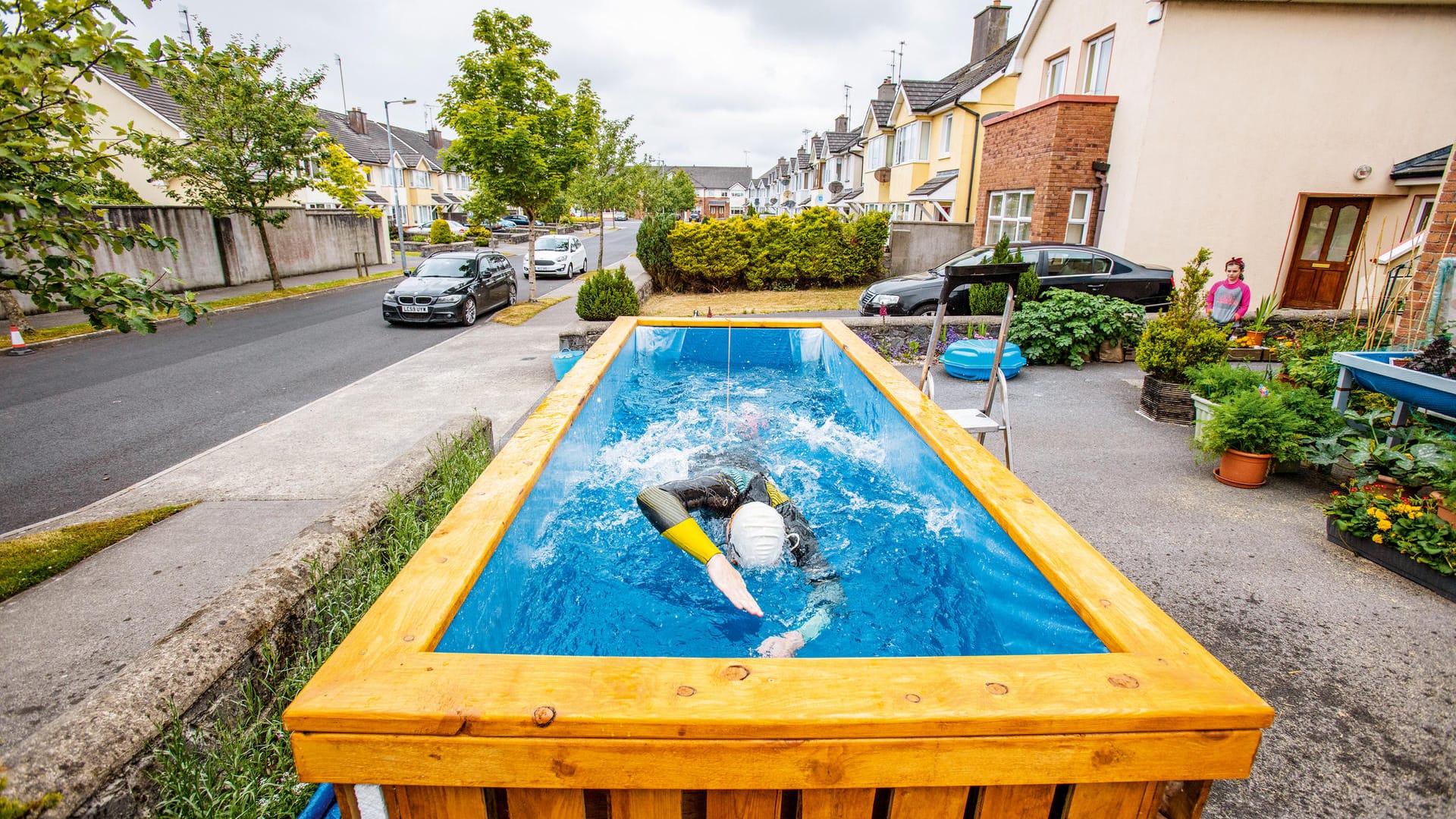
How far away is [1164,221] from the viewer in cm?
1252

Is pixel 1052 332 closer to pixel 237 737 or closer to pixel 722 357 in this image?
pixel 722 357

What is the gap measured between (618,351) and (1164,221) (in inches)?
461

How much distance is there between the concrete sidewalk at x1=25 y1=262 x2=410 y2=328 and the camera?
1322 cm

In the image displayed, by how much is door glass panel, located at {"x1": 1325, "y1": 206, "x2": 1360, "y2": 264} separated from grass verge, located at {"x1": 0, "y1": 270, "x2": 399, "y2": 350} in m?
18.1

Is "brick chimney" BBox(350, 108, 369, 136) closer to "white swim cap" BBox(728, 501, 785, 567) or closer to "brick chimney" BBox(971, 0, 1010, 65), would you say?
"brick chimney" BBox(971, 0, 1010, 65)

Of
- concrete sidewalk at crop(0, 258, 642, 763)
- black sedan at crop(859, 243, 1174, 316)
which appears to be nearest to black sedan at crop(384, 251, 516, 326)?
concrete sidewalk at crop(0, 258, 642, 763)

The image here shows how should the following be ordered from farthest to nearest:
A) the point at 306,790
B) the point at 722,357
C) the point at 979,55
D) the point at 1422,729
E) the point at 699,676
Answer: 1. the point at 979,55
2. the point at 722,357
3. the point at 1422,729
4. the point at 306,790
5. the point at 699,676

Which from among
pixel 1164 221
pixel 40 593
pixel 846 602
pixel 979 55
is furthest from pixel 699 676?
pixel 979 55

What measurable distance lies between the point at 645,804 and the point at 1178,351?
7460mm

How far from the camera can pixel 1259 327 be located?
27.7ft

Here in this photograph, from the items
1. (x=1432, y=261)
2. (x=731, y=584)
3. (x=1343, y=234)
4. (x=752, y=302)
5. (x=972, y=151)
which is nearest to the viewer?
(x=731, y=584)

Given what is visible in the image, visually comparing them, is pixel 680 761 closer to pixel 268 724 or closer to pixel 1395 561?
pixel 268 724

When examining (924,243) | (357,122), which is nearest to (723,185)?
(357,122)

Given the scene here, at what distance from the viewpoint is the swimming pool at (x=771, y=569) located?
269 centimetres
